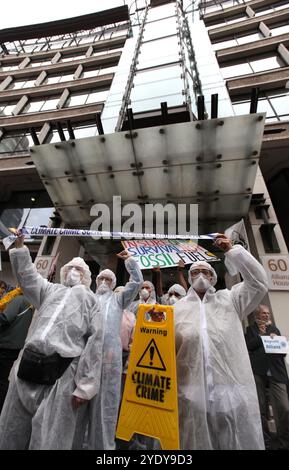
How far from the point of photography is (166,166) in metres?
5.63

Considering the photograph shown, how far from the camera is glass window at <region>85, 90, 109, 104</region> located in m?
13.9

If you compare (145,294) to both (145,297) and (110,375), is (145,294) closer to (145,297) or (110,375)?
(145,297)

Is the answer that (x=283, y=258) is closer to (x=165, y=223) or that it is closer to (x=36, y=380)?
(x=165, y=223)

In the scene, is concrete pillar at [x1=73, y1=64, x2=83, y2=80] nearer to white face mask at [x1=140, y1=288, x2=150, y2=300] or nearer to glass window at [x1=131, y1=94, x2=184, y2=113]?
glass window at [x1=131, y1=94, x2=184, y2=113]

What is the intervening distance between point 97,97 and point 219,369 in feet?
51.5

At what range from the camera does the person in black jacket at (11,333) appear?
3.19 metres

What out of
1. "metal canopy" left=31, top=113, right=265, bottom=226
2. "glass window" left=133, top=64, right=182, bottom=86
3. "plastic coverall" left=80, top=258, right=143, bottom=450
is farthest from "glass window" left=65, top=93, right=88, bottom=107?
"plastic coverall" left=80, top=258, right=143, bottom=450

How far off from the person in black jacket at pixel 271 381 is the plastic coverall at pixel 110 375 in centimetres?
237

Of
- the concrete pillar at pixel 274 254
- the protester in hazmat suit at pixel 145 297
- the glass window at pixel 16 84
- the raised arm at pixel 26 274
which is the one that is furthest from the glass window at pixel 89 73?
the raised arm at pixel 26 274

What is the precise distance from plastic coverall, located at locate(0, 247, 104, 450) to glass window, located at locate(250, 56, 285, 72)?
14.0m

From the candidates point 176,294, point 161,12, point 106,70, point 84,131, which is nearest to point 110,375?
point 176,294

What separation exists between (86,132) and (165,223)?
8245mm

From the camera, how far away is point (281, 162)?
336 inches
